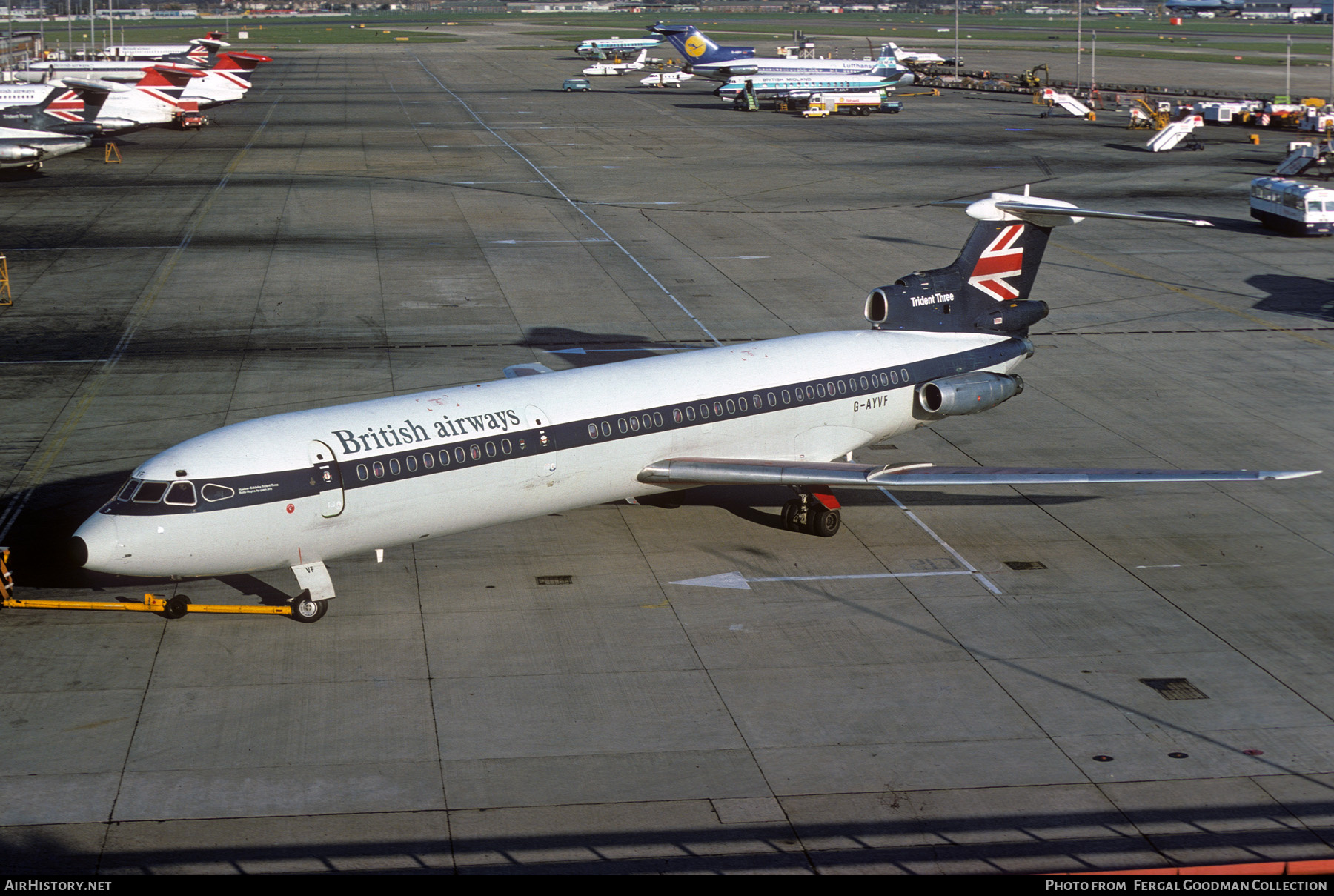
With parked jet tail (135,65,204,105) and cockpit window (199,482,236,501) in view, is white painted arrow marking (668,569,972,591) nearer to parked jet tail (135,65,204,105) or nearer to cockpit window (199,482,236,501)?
cockpit window (199,482,236,501)

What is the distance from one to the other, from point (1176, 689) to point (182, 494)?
1559 cm

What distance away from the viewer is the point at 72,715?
18.1 metres

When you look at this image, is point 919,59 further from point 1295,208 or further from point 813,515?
point 813,515

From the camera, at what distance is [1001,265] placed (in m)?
28.8

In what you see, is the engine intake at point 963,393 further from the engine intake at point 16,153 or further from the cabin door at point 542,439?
the engine intake at point 16,153

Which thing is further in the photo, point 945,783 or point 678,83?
point 678,83

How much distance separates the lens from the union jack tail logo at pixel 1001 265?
2855cm

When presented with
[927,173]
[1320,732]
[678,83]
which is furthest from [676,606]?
[678,83]

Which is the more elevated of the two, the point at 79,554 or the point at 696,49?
the point at 696,49

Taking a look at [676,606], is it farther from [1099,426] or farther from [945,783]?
[1099,426]

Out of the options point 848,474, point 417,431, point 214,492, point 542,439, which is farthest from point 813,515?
point 214,492

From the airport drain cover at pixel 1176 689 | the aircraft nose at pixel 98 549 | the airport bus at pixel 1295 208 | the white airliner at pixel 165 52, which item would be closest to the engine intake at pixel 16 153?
the white airliner at pixel 165 52

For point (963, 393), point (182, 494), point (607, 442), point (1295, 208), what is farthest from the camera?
point (1295, 208)
